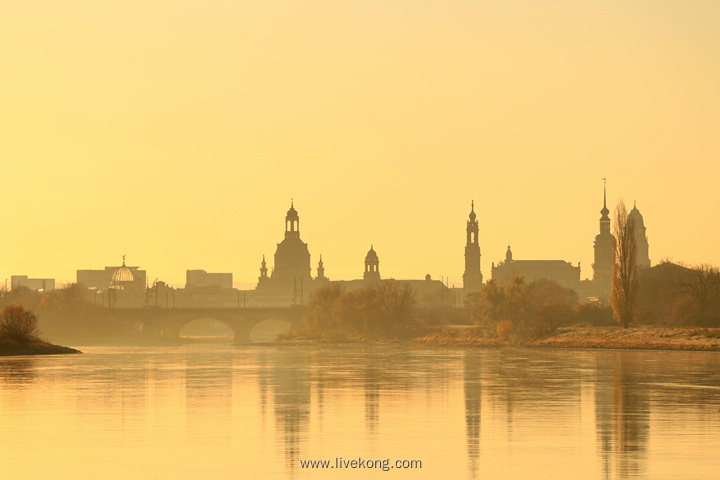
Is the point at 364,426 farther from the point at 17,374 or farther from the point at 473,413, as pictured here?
the point at 17,374

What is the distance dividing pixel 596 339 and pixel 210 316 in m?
93.8

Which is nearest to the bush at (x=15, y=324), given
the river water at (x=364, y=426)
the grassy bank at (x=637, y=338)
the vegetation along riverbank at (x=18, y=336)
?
the vegetation along riverbank at (x=18, y=336)

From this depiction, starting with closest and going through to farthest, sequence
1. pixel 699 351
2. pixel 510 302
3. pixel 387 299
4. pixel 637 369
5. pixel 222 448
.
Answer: pixel 222 448
pixel 637 369
pixel 699 351
pixel 510 302
pixel 387 299

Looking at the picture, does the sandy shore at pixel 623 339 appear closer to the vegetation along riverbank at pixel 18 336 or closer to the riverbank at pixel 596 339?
the riverbank at pixel 596 339

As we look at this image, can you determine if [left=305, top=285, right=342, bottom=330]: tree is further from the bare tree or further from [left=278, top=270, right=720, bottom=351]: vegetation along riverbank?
the bare tree

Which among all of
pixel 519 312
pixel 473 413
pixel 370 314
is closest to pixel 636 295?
pixel 519 312

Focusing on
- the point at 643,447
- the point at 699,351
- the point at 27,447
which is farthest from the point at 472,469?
the point at 699,351

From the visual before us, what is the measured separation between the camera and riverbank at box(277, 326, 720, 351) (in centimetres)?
9319

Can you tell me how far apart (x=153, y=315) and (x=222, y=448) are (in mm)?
156411

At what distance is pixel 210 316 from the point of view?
600ft

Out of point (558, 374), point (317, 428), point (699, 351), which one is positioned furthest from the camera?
point (699, 351)

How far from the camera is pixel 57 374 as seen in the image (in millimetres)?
57219

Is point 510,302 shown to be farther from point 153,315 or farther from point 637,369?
point 153,315

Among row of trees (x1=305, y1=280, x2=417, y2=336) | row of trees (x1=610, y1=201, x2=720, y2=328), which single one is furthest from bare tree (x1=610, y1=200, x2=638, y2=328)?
row of trees (x1=305, y1=280, x2=417, y2=336)
